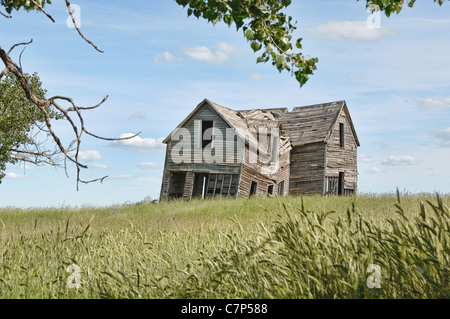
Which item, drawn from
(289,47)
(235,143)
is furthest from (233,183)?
(289,47)

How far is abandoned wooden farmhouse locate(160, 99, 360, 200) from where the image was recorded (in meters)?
→ 25.0

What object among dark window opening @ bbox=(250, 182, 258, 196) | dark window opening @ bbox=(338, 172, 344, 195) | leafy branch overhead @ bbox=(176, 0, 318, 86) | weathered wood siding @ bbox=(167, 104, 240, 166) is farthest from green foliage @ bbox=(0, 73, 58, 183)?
dark window opening @ bbox=(338, 172, 344, 195)

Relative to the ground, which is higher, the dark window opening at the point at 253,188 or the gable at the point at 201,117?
the gable at the point at 201,117

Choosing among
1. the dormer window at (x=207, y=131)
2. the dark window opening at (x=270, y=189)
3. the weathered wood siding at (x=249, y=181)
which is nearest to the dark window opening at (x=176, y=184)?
the dormer window at (x=207, y=131)

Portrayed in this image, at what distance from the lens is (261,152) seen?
2642 cm

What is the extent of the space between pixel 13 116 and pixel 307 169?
18.7 meters

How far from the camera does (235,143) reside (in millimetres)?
24812

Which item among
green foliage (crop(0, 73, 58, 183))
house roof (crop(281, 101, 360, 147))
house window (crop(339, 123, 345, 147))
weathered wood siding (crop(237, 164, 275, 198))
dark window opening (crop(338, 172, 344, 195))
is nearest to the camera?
green foliage (crop(0, 73, 58, 183))

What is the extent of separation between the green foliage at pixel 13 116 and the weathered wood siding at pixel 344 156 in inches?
721

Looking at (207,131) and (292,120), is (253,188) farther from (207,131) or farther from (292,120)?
(292,120)

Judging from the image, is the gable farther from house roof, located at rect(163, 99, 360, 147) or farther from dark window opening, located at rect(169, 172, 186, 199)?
dark window opening, located at rect(169, 172, 186, 199)

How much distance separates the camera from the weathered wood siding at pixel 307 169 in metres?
29.8

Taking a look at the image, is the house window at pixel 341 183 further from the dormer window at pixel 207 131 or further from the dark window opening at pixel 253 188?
the dormer window at pixel 207 131
